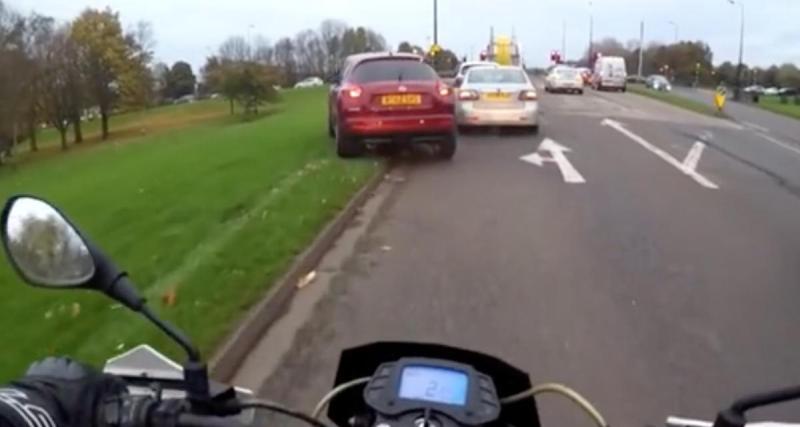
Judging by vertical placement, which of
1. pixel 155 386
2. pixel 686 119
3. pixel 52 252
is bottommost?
pixel 686 119

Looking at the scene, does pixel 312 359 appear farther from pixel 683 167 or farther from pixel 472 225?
pixel 683 167

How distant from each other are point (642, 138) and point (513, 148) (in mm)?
4706

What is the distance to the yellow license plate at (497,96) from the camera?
23641 millimetres

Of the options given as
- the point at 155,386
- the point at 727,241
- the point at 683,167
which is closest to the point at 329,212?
the point at 727,241

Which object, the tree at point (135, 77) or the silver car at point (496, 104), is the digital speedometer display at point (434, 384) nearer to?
the silver car at point (496, 104)

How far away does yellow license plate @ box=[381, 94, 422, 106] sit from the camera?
17.8 m

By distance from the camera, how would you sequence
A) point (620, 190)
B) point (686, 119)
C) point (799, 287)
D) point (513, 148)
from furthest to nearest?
point (686, 119), point (513, 148), point (620, 190), point (799, 287)

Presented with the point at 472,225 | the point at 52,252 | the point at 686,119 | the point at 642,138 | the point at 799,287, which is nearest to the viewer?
the point at 52,252

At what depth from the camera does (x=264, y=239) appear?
448 inches

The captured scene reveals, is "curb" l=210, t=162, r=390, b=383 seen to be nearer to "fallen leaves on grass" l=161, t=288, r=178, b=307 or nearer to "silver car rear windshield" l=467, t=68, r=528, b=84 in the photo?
"fallen leaves on grass" l=161, t=288, r=178, b=307

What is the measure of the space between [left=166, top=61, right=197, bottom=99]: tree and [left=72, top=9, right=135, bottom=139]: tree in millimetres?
29424

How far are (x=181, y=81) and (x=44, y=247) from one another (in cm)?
12770

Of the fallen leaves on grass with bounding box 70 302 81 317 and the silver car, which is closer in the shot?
the fallen leaves on grass with bounding box 70 302 81 317

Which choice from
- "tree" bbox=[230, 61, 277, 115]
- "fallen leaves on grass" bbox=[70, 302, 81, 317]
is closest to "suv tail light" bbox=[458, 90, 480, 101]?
"fallen leaves on grass" bbox=[70, 302, 81, 317]
